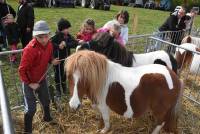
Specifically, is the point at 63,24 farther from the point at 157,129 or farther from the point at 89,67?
the point at 157,129

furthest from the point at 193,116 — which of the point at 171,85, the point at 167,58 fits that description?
the point at 171,85

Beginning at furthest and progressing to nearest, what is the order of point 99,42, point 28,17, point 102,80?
1. point 28,17
2. point 99,42
3. point 102,80

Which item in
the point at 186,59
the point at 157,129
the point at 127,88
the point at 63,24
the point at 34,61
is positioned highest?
the point at 63,24

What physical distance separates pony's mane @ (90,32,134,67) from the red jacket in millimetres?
655

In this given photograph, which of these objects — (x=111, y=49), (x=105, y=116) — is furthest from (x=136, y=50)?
(x=105, y=116)

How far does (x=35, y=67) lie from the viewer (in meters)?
3.60

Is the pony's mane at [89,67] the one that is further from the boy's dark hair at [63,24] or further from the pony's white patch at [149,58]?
the pony's white patch at [149,58]

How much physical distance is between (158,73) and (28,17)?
4597 mm

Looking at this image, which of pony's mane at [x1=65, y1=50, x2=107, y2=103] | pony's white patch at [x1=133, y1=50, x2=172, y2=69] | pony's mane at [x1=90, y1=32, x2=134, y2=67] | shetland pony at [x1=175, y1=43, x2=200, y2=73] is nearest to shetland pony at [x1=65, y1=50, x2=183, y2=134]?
pony's mane at [x1=65, y1=50, x2=107, y2=103]

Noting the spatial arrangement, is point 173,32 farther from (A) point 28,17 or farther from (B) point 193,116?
(A) point 28,17

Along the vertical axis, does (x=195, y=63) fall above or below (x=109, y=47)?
below

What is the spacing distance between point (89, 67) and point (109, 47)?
80 cm

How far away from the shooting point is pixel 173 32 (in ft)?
24.2

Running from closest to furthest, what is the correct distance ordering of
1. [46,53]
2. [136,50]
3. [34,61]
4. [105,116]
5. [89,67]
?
1. [89,67]
2. [34,61]
3. [46,53]
4. [105,116]
5. [136,50]
